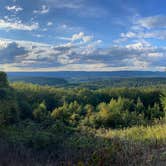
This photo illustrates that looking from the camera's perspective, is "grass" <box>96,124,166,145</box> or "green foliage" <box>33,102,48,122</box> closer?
"grass" <box>96,124,166,145</box>

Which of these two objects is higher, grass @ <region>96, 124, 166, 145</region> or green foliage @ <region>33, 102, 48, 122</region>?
grass @ <region>96, 124, 166, 145</region>

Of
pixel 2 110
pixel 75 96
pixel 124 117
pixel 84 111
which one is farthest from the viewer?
pixel 75 96

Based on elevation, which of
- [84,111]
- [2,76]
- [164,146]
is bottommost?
[84,111]

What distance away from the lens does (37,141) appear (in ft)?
27.1

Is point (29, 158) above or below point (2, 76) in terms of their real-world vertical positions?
below

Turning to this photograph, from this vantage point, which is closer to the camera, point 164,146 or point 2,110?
point 164,146

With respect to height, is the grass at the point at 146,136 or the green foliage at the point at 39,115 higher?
the grass at the point at 146,136

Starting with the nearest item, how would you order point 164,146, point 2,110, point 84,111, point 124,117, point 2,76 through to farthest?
point 164,146 → point 2,110 → point 2,76 → point 124,117 → point 84,111

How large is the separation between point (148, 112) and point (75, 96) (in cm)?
2376

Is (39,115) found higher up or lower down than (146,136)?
lower down

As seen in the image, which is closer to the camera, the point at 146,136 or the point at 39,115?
the point at 146,136

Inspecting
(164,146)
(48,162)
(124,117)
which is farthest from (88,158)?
(124,117)

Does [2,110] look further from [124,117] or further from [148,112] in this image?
[148,112]

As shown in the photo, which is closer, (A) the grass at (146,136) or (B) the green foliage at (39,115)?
(A) the grass at (146,136)
